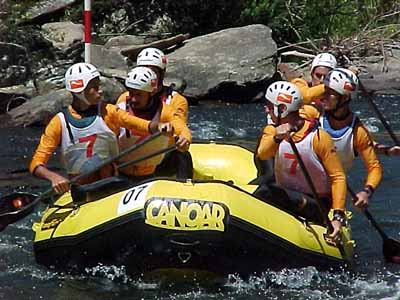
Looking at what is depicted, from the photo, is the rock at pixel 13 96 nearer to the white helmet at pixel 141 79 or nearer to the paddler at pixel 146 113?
the paddler at pixel 146 113

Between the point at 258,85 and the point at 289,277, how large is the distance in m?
9.13

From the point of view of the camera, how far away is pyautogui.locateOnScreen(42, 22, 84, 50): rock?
1570 cm

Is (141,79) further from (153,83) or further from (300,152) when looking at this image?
(300,152)

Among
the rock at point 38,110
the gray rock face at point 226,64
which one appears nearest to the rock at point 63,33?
the gray rock face at point 226,64

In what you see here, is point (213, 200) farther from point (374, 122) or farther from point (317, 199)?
point (374, 122)

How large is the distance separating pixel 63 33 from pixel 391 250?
10123mm

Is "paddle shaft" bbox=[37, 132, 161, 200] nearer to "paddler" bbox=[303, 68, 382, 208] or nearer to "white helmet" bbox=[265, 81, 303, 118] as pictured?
"white helmet" bbox=[265, 81, 303, 118]

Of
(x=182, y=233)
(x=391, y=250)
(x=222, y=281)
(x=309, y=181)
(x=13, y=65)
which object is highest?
(x=309, y=181)

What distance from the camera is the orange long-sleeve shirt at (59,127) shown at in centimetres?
642

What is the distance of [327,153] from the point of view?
625 centimetres

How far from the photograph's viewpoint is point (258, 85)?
49.4ft

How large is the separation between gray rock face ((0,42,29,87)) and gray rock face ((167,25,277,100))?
7.02 feet

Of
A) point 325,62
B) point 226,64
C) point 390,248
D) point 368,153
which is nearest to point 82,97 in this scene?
point 368,153

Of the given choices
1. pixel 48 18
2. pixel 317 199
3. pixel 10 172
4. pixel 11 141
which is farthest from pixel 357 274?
pixel 48 18
